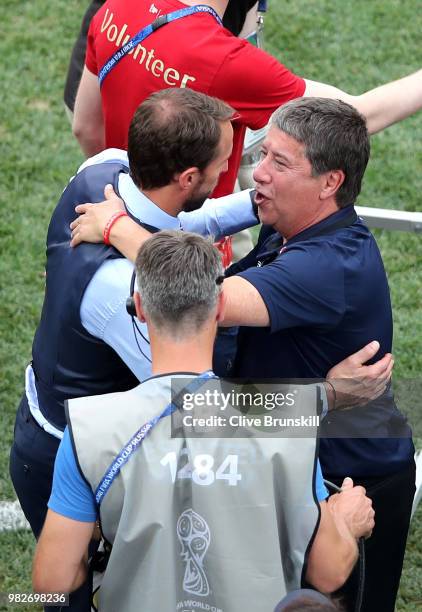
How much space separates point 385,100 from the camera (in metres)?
4.41

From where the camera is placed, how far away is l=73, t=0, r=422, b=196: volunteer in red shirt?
4.13 m

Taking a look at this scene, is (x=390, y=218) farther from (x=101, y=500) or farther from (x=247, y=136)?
(x=101, y=500)

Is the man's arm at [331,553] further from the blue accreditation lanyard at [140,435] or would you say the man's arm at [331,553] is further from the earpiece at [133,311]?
the earpiece at [133,311]

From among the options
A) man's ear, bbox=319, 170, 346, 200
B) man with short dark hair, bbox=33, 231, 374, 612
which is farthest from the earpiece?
man's ear, bbox=319, 170, 346, 200

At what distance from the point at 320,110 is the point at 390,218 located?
1.59 metres

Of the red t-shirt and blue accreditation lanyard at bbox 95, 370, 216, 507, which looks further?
the red t-shirt

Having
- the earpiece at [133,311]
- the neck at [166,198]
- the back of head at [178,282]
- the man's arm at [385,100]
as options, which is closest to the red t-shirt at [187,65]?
the man's arm at [385,100]

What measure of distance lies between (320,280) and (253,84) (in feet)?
4.19

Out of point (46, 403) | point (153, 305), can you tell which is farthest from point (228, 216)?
point (153, 305)

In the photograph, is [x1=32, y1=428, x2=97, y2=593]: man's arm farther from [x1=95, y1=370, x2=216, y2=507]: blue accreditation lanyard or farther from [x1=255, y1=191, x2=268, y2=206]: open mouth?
[x1=255, y1=191, x2=268, y2=206]: open mouth

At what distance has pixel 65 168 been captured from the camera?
7387mm

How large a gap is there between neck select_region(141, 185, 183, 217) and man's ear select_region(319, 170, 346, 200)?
1.52 feet

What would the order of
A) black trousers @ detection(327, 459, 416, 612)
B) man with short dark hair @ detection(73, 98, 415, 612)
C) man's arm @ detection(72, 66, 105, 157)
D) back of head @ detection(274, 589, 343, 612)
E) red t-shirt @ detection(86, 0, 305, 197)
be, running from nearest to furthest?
back of head @ detection(274, 589, 343, 612), man with short dark hair @ detection(73, 98, 415, 612), black trousers @ detection(327, 459, 416, 612), red t-shirt @ detection(86, 0, 305, 197), man's arm @ detection(72, 66, 105, 157)

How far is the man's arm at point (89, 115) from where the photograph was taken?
4621 mm
